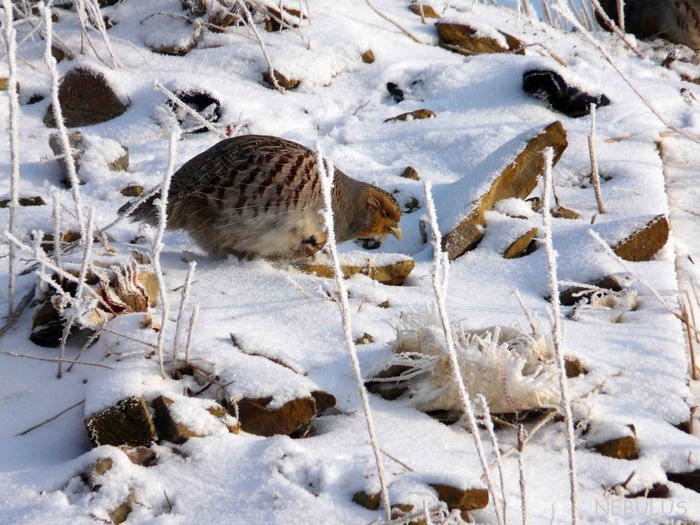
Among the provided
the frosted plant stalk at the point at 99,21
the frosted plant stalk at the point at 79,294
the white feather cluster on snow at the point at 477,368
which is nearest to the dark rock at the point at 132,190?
the frosted plant stalk at the point at 99,21

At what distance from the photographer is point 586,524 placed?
166 cm

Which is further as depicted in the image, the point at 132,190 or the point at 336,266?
the point at 132,190

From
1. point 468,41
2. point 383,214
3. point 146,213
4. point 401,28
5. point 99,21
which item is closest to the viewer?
point 146,213

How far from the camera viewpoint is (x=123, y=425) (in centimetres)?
178

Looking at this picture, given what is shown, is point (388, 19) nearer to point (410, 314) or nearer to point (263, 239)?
point (263, 239)

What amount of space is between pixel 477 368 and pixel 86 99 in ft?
9.61

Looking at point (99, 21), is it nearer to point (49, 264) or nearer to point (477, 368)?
point (49, 264)

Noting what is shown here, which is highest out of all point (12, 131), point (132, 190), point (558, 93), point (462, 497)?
point (12, 131)

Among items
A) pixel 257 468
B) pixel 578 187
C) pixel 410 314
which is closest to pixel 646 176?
pixel 578 187

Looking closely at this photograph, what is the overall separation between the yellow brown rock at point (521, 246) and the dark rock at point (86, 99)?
2.23 m

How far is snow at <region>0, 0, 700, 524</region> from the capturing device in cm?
168

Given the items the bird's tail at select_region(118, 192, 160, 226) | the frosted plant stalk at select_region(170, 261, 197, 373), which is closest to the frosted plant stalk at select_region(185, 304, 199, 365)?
the frosted plant stalk at select_region(170, 261, 197, 373)

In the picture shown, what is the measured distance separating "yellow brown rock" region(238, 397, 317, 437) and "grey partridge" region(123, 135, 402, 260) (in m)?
1.10

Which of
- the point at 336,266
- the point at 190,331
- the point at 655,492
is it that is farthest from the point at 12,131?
the point at 655,492
